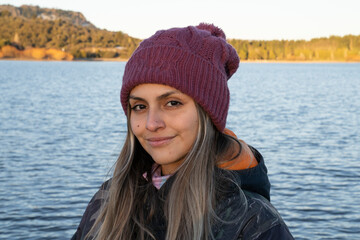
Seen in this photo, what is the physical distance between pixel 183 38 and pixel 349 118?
2513 centimetres

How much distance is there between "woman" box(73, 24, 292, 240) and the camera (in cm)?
203

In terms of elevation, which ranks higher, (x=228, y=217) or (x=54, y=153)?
(x=228, y=217)

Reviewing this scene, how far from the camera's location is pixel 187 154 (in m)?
2.23

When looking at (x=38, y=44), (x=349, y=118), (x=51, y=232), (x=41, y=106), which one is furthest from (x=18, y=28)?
(x=51, y=232)

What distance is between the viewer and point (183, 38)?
7.24 feet

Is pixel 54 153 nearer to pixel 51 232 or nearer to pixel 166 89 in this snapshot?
pixel 51 232

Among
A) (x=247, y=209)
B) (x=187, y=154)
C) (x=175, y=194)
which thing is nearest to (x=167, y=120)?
(x=187, y=154)

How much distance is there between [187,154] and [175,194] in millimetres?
186

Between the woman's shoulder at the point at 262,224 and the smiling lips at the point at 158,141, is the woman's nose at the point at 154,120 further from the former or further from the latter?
the woman's shoulder at the point at 262,224

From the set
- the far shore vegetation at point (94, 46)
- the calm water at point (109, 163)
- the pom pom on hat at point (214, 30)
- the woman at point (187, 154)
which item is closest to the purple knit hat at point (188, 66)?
the woman at point (187, 154)

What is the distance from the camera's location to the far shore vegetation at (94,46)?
476 feet

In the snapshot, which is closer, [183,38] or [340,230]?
[183,38]

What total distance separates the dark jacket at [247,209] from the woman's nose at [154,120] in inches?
12.7

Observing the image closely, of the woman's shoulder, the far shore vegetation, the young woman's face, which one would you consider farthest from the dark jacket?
the far shore vegetation
